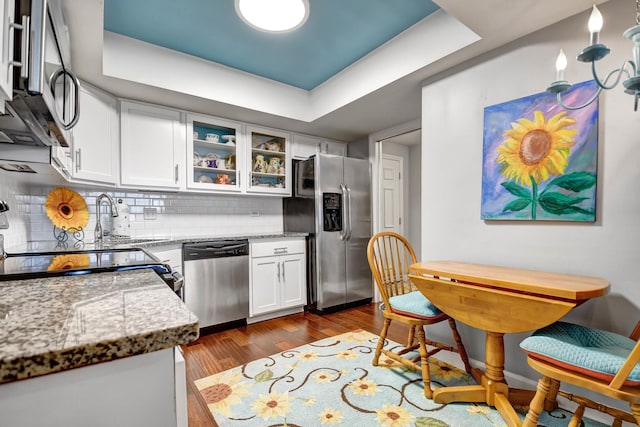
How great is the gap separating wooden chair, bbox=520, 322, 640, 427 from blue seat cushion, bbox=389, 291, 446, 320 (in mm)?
547

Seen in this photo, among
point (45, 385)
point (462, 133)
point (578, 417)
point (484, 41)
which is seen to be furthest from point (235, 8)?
point (578, 417)

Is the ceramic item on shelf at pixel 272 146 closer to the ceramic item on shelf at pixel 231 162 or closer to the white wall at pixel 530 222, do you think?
the ceramic item on shelf at pixel 231 162

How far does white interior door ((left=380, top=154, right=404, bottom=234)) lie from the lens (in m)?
4.39

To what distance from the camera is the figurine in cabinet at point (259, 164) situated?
3.46 meters

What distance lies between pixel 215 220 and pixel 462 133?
2647 mm

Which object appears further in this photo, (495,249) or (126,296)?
(495,249)

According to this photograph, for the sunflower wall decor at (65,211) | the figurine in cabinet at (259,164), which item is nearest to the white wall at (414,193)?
the figurine in cabinet at (259,164)

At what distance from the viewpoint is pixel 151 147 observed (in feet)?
9.00

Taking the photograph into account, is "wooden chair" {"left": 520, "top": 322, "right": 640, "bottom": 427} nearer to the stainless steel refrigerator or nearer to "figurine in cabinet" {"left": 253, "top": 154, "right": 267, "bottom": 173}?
the stainless steel refrigerator

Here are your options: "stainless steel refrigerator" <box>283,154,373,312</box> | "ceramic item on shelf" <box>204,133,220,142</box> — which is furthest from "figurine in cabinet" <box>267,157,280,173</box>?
"ceramic item on shelf" <box>204,133,220,142</box>

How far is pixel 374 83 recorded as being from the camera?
2545 mm

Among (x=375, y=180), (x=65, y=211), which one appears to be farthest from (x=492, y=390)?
(x=65, y=211)

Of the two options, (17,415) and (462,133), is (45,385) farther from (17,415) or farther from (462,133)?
(462,133)

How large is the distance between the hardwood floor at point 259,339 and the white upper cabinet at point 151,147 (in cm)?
152
